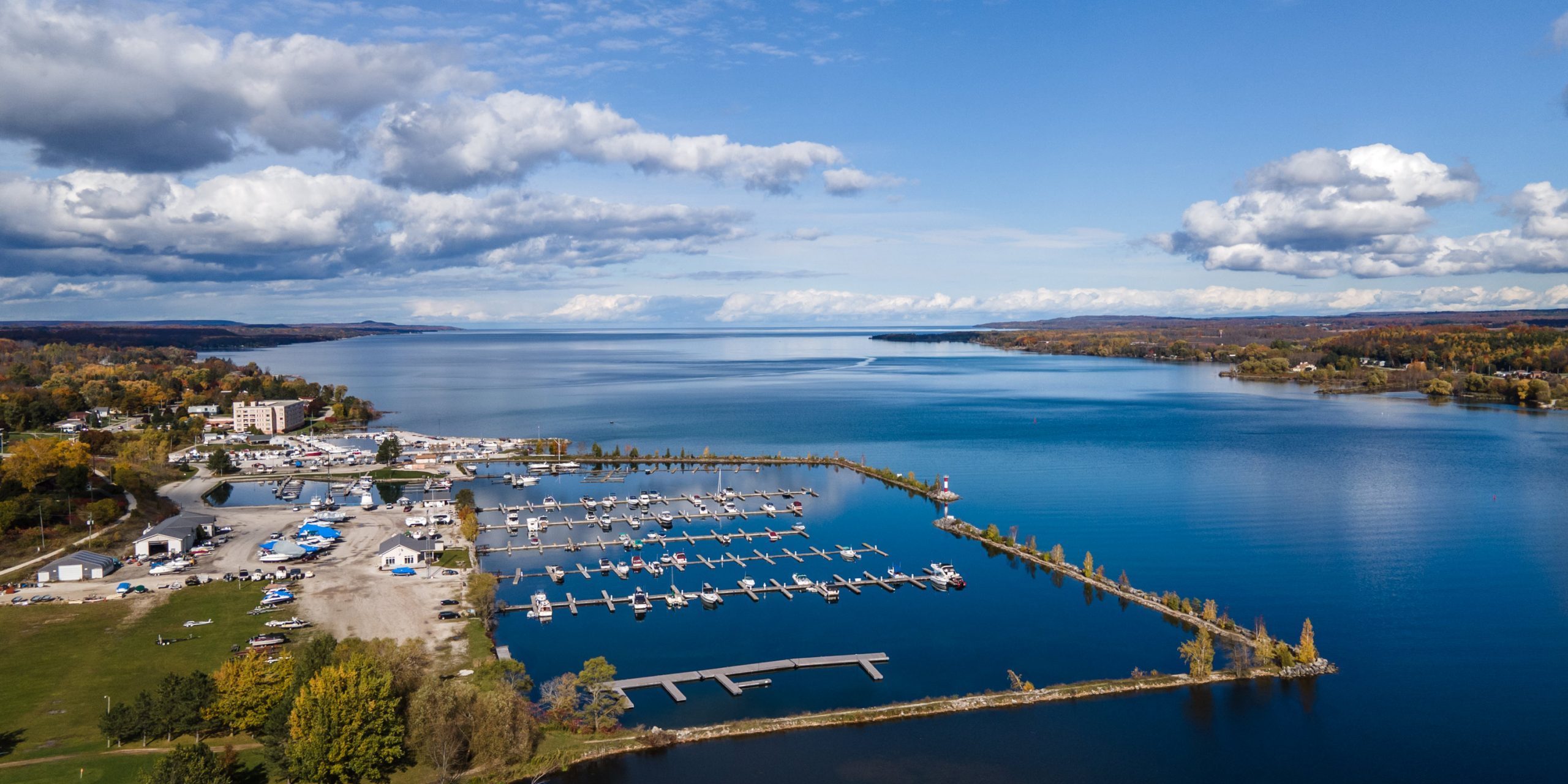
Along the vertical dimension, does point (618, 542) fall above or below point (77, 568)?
below

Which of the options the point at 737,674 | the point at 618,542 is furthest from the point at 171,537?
the point at 737,674

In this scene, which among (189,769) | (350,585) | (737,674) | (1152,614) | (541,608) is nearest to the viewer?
(189,769)

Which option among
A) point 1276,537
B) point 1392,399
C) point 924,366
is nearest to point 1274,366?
point 1392,399

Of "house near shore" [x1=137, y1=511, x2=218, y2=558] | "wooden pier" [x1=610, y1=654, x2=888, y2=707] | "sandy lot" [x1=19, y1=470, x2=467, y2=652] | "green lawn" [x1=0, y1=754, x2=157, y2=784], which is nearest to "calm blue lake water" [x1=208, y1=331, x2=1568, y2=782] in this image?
"wooden pier" [x1=610, y1=654, x2=888, y2=707]

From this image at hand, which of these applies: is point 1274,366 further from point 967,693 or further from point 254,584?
point 254,584

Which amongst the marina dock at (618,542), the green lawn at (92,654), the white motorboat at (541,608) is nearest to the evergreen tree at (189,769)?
the green lawn at (92,654)

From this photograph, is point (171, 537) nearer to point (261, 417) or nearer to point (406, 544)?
point (406, 544)

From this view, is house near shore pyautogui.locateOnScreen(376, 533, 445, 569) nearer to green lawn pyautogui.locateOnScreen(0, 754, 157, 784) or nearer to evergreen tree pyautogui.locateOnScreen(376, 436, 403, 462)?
green lawn pyautogui.locateOnScreen(0, 754, 157, 784)

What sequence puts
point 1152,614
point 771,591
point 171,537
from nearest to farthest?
point 1152,614, point 771,591, point 171,537
